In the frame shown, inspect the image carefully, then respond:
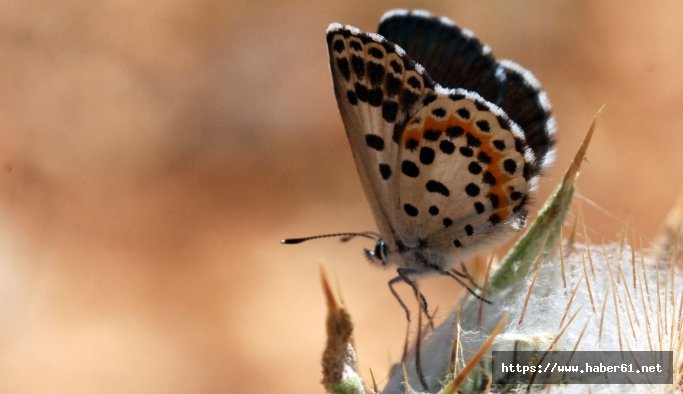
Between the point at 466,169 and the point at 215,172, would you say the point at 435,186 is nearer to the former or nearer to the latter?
the point at 466,169

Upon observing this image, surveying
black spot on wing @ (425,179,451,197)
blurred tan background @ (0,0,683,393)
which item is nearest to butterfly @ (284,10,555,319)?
black spot on wing @ (425,179,451,197)

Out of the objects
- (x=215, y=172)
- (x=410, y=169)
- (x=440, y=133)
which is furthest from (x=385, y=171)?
(x=215, y=172)

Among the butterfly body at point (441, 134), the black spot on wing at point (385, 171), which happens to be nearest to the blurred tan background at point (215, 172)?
the butterfly body at point (441, 134)

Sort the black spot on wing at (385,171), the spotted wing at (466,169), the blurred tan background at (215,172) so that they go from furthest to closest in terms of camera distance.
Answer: the blurred tan background at (215,172)
the black spot on wing at (385,171)
the spotted wing at (466,169)

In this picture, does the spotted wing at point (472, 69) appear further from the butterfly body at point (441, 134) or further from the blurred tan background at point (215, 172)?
the blurred tan background at point (215, 172)

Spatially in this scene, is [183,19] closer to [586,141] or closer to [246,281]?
[246,281]

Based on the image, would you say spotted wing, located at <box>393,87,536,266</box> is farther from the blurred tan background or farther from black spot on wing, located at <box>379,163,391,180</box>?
the blurred tan background
